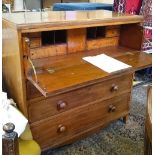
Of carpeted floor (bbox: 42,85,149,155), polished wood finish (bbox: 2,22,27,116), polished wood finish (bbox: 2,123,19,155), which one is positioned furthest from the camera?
carpeted floor (bbox: 42,85,149,155)

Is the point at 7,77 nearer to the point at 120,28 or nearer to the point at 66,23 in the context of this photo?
the point at 66,23

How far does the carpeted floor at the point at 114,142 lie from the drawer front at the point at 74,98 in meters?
0.36

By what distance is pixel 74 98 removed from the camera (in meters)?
1.43

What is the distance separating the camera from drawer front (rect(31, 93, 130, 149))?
141cm

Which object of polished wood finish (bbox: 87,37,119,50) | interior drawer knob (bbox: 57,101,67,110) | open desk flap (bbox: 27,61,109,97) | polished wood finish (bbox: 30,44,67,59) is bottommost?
interior drawer knob (bbox: 57,101,67,110)

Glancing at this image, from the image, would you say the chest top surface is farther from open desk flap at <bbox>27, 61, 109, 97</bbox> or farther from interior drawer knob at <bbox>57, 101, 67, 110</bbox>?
interior drawer knob at <bbox>57, 101, 67, 110</bbox>

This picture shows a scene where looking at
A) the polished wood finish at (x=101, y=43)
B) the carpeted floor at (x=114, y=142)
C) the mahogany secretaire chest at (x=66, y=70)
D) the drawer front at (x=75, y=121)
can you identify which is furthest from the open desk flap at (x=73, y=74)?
the carpeted floor at (x=114, y=142)

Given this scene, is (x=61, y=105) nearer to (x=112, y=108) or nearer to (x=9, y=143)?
(x=112, y=108)

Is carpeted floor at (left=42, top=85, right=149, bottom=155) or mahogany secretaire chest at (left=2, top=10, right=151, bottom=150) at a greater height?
mahogany secretaire chest at (left=2, top=10, right=151, bottom=150)

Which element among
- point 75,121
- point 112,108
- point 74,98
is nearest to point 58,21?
point 74,98

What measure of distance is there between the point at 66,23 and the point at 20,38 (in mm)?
284

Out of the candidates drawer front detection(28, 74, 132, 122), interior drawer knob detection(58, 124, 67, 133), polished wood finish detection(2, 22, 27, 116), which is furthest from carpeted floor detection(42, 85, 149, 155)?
polished wood finish detection(2, 22, 27, 116)

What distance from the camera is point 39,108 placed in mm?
1335

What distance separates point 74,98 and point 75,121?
0.19m
